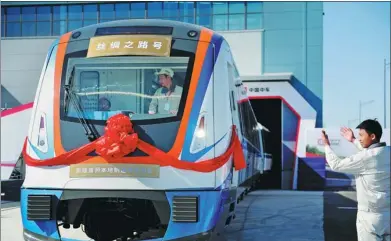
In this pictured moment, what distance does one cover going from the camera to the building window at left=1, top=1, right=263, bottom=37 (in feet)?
67.9

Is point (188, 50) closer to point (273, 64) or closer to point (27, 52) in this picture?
point (273, 64)

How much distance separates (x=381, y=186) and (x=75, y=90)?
349 cm

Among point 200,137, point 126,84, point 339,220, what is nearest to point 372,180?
point 200,137

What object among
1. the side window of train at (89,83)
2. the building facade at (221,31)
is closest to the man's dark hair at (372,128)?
the side window of train at (89,83)

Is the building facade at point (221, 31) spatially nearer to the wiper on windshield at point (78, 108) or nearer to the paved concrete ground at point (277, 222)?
the paved concrete ground at point (277, 222)

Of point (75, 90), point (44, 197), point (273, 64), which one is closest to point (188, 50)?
point (75, 90)

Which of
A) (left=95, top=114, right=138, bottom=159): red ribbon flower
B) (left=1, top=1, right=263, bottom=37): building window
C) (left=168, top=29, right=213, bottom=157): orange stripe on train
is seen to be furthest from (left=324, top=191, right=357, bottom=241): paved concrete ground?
(left=1, top=1, right=263, bottom=37): building window

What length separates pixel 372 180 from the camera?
468 centimetres

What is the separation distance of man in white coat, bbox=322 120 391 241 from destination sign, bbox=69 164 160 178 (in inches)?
72.3

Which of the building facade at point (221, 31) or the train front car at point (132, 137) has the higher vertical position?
the building facade at point (221, 31)

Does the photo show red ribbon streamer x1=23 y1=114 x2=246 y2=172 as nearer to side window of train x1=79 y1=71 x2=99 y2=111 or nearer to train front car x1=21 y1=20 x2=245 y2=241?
train front car x1=21 y1=20 x2=245 y2=241

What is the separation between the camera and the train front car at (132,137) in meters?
5.24

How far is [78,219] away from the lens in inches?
223

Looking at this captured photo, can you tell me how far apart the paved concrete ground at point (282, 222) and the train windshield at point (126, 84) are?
1.75 m
